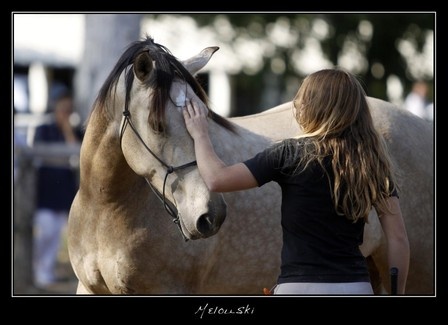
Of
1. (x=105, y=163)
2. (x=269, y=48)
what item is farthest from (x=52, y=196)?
(x=269, y=48)

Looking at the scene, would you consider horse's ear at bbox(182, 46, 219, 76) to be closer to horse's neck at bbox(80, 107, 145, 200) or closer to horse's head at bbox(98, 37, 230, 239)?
horse's head at bbox(98, 37, 230, 239)

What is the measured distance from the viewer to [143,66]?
13.0 ft

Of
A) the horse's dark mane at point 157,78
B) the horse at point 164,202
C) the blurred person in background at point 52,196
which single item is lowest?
the blurred person in background at point 52,196

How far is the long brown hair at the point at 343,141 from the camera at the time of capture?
340 centimetres

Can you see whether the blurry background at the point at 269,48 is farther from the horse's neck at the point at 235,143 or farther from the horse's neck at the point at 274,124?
the horse's neck at the point at 235,143

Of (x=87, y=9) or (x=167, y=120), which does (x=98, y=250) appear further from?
(x=87, y=9)

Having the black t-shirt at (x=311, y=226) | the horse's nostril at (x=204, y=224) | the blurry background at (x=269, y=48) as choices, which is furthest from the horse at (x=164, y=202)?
the blurry background at (x=269, y=48)

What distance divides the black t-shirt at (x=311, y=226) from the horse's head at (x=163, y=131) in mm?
354

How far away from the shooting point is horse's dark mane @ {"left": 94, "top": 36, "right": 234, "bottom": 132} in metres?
3.90

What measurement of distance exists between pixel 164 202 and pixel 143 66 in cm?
62

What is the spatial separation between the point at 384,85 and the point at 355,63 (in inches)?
26.8

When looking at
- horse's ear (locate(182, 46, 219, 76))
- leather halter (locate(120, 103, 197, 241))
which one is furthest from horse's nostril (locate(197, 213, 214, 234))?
horse's ear (locate(182, 46, 219, 76))

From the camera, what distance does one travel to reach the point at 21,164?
969 centimetres

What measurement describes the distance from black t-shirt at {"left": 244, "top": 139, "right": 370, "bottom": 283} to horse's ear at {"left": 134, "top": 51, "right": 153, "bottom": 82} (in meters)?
0.80
